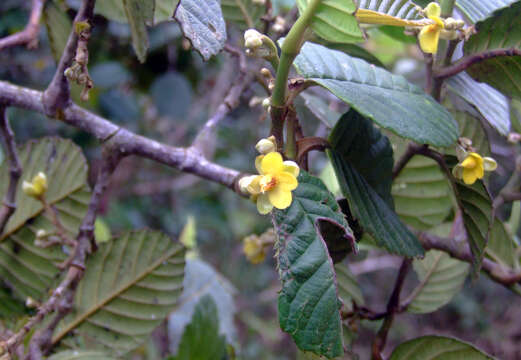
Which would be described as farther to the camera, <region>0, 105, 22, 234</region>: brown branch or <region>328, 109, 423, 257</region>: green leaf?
<region>0, 105, 22, 234</region>: brown branch

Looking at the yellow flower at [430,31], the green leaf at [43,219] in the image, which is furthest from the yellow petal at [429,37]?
the green leaf at [43,219]

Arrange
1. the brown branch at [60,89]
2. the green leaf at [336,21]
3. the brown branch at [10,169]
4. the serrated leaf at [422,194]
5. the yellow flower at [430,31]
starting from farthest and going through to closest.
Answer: the serrated leaf at [422,194], the brown branch at [10,169], the brown branch at [60,89], the yellow flower at [430,31], the green leaf at [336,21]

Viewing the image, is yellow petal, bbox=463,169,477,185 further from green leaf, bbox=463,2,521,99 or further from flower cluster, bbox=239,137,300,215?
flower cluster, bbox=239,137,300,215

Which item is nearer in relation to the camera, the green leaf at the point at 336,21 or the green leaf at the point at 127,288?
the green leaf at the point at 336,21

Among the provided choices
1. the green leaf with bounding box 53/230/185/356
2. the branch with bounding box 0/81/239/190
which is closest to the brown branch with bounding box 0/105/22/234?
the branch with bounding box 0/81/239/190

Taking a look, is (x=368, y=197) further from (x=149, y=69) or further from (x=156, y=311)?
(x=149, y=69)

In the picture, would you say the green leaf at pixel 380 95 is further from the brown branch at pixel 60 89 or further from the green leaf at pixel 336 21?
the brown branch at pixel 60 89

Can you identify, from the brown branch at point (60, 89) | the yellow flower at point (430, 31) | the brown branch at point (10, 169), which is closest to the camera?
the yellow flower at point (430, 31)
